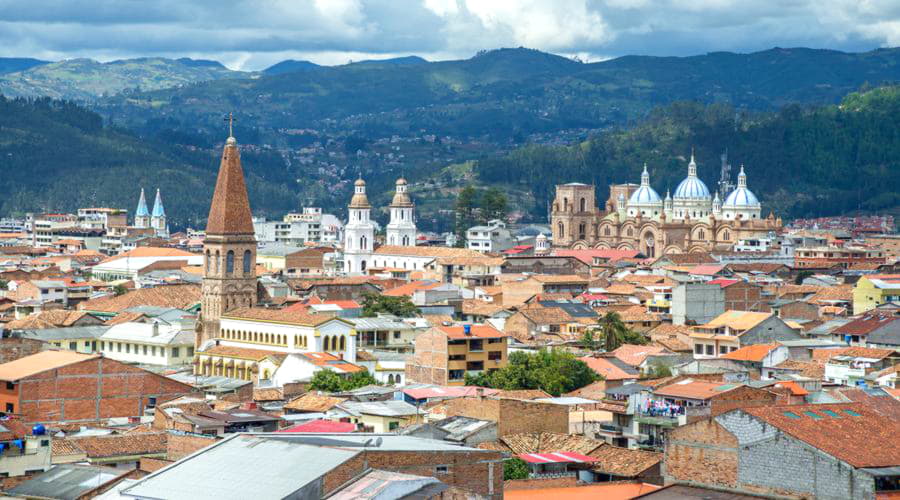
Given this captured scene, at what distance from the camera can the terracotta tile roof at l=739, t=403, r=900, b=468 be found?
125 feet

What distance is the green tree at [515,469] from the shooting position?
44.6m

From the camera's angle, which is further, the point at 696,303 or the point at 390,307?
the point at 696,303

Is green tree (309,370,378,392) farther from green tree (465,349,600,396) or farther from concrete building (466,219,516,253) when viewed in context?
concrete building (466,219,516,253)

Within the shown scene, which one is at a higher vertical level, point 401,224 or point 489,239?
point 401,224

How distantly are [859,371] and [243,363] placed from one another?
87.2 feet

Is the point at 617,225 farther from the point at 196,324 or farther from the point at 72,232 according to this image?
the point at 196,324

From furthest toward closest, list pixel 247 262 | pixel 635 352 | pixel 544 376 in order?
pixel 247 262 < pixel 635 352 < pixel 544 376

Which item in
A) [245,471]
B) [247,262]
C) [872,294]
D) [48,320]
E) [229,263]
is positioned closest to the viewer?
[245,471]

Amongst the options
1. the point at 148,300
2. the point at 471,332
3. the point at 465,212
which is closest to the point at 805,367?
the point at 471,332

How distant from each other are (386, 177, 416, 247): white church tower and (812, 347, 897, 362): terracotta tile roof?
283 ft

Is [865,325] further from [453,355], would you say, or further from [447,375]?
[447,375]

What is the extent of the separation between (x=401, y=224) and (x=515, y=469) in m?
115

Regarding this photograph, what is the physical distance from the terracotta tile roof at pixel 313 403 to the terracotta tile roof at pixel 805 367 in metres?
18.2

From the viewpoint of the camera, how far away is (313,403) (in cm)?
5847
